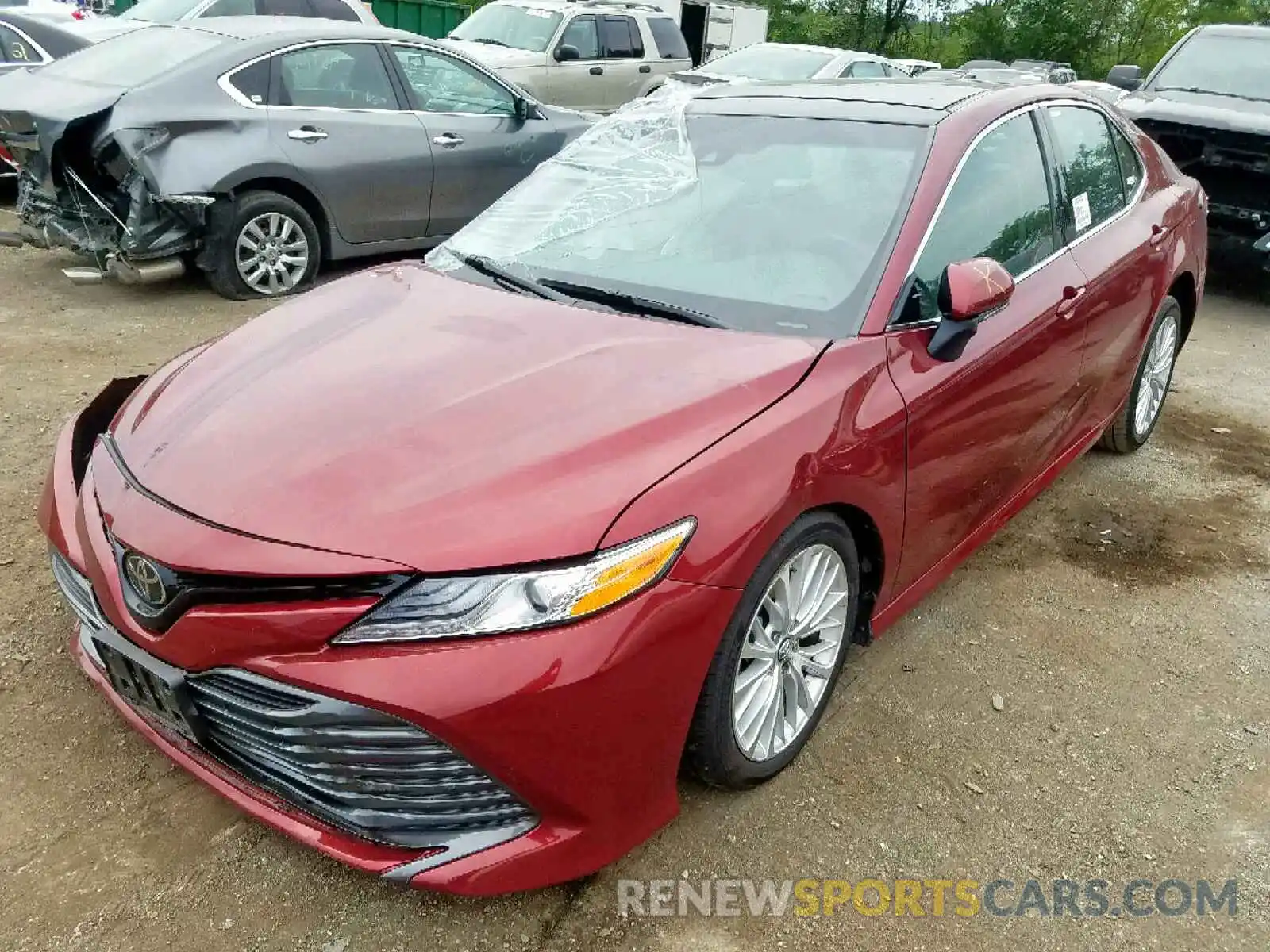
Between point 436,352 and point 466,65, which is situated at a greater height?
point 466,65

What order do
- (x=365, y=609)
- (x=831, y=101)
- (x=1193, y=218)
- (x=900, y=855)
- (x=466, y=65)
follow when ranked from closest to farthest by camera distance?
(x=365, y=609) < (x=900, y=855) < (x=831, y=101) < (x=1193, y=218) < (x=466, y=65)

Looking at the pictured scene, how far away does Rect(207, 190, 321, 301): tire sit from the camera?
5.92m

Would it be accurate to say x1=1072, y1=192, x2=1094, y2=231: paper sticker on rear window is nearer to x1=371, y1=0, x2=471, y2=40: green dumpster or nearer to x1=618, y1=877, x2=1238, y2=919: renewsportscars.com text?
x1=618, y1=877, x2=1238, y2=919: renewsportscars.com text

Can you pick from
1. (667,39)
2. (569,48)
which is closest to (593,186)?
(569,48)

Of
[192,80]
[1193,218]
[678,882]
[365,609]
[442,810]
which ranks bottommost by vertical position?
[678,882]

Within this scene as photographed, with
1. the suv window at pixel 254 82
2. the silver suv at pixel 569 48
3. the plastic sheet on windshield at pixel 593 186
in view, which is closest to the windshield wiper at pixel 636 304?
the plastic sheet on windshield at pixel 593 186

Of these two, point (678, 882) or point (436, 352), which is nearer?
point (678, 882)

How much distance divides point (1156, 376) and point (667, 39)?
10.6m

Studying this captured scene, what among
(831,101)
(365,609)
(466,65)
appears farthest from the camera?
(466,65)

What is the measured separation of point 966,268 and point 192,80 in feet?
16.4

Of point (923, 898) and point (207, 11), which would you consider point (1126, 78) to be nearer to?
point (207, 11)

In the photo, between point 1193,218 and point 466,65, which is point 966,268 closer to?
point 1193,218

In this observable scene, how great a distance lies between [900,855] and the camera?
2385mm

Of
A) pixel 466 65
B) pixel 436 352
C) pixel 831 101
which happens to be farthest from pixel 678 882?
pixel 466 65
